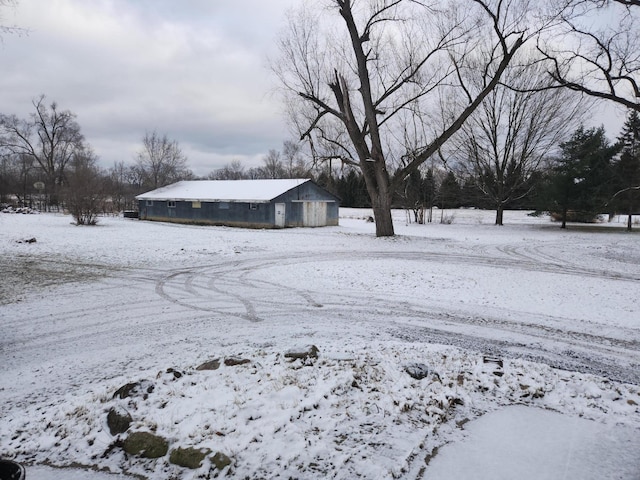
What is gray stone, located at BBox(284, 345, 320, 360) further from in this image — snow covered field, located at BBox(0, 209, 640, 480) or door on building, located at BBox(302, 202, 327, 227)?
door on building, located at BBox(302, 202, 327, 227)

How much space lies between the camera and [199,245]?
56.5 ft

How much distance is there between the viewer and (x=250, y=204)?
31.4 m

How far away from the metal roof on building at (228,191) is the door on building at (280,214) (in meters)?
0.90

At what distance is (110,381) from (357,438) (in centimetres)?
294

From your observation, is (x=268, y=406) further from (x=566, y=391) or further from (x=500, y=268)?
(x=500, y=268)

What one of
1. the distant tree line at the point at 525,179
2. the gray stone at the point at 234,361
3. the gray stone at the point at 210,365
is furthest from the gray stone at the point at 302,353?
the distant tree line at the point at 525,179

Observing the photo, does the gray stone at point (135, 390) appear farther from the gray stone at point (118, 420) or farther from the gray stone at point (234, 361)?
the gray stone at point (234, 361)

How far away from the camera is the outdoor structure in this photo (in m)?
30.9

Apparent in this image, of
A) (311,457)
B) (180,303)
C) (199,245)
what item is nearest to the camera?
(311,457)

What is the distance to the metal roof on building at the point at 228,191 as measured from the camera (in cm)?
3172

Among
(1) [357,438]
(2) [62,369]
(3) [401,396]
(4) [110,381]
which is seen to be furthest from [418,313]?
(2) [62,369]

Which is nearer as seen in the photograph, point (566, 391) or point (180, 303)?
point (566, 391)

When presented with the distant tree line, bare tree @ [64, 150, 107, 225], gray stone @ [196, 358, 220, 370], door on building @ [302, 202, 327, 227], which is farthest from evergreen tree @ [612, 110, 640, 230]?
bare tree @ [64, 150, 107, 225]

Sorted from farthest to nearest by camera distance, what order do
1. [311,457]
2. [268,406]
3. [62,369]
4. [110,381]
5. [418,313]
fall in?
[418,313] → [62,369] → [110,381] → [268,406] → [311,457]
